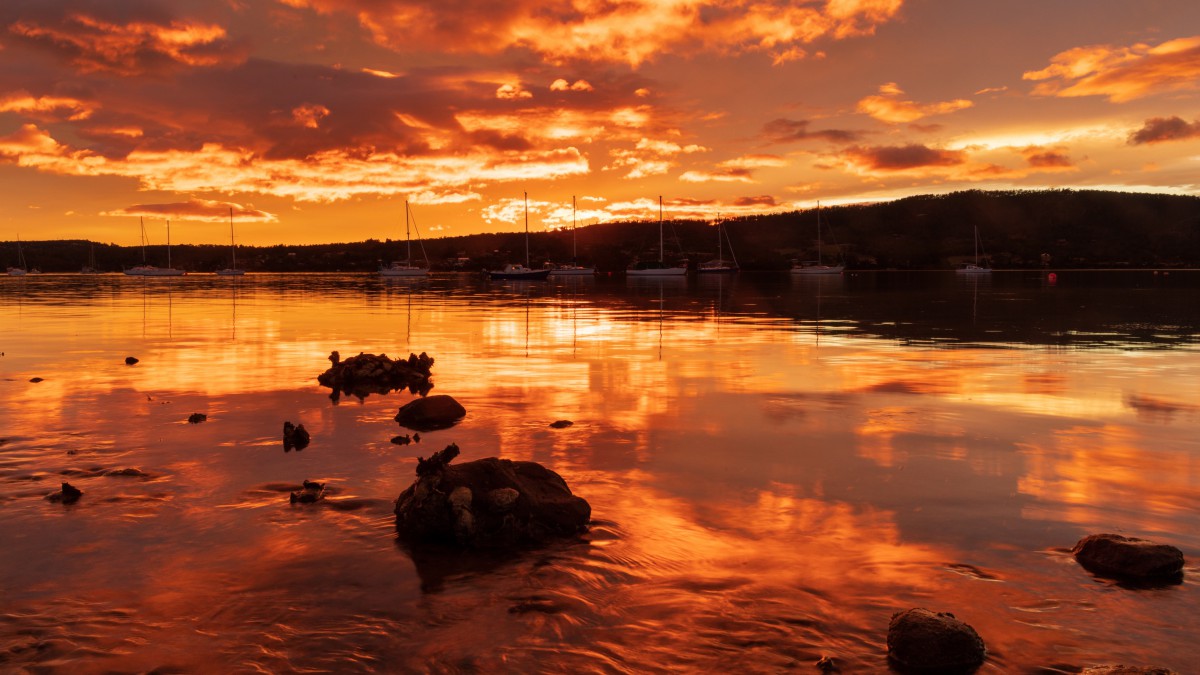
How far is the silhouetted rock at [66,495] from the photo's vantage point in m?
11.9

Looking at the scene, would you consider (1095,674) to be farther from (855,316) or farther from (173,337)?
(855,316)

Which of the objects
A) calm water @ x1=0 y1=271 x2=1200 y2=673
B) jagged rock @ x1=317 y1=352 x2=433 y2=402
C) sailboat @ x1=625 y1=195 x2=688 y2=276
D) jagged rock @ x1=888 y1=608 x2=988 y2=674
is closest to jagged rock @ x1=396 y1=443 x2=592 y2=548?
calm water @ x1=0 y1=271 x2=1200 y2=673

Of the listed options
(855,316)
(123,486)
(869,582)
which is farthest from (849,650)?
(855,316)

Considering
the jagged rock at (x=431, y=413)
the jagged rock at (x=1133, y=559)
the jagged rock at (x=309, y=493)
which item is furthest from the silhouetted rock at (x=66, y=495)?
the jagged rock at (x=1133, y=559)

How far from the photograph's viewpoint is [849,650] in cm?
759

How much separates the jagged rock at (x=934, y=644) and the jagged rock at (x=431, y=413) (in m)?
11.9

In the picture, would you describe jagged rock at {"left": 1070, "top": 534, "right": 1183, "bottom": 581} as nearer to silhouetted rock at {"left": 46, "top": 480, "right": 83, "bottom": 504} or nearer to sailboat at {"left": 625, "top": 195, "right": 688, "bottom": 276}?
silhouetted rock at {"left": 46, "top": 480, "right": 83, "bottom": 504}

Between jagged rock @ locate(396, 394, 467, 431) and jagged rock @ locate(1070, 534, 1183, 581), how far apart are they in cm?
1254

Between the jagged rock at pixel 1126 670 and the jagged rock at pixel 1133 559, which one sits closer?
the jagged rock at pixel 1126 670

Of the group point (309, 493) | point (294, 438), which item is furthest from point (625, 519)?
point (294, 438)

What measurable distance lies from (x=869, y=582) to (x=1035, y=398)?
14.3 metres

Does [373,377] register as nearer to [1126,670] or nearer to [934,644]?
[934,644]

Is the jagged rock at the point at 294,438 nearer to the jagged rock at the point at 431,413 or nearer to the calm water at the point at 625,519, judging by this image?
the calm water at the point at 625,519

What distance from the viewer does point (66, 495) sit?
39.0ft
